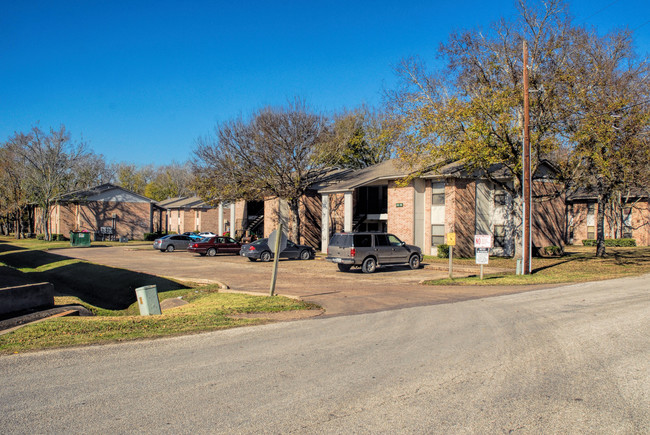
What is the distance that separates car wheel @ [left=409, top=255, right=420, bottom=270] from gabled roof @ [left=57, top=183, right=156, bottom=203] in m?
46.1

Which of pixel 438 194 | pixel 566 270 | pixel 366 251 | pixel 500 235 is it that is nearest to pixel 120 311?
pixel 366 251

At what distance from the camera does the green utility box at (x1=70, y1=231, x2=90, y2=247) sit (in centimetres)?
4850

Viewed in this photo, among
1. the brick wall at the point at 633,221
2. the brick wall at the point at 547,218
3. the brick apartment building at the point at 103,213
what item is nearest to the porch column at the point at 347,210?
the brick wall at the point at 547,218

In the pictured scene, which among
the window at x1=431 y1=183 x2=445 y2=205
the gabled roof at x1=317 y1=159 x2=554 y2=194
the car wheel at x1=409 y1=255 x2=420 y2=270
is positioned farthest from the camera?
the window at x1=431 y1=183 x2=445 y2=205

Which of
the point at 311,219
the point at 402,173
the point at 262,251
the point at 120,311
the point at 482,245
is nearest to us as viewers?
the point at 120,311

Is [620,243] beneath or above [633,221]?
beneath

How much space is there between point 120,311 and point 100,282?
7.60m

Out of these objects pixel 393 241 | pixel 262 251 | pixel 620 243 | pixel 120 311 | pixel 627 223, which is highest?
pixel 627 223

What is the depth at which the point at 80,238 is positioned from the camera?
48.6m

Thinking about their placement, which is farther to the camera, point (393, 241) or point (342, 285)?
point (393, 241)

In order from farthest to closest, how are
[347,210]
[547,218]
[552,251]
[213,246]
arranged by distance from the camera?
1. [213,246]
2. [547,218]
3. [347,210]
4. [552,251]

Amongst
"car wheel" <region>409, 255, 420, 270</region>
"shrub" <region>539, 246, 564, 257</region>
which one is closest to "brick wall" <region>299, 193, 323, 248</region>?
"shrub" <region>539, 246, 564, 257</region>

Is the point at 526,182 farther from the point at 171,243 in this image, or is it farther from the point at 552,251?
the point at 171,243

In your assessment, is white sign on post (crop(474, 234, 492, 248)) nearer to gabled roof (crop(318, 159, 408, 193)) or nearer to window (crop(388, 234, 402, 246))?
window (crop(388, 234, 402, 246))
